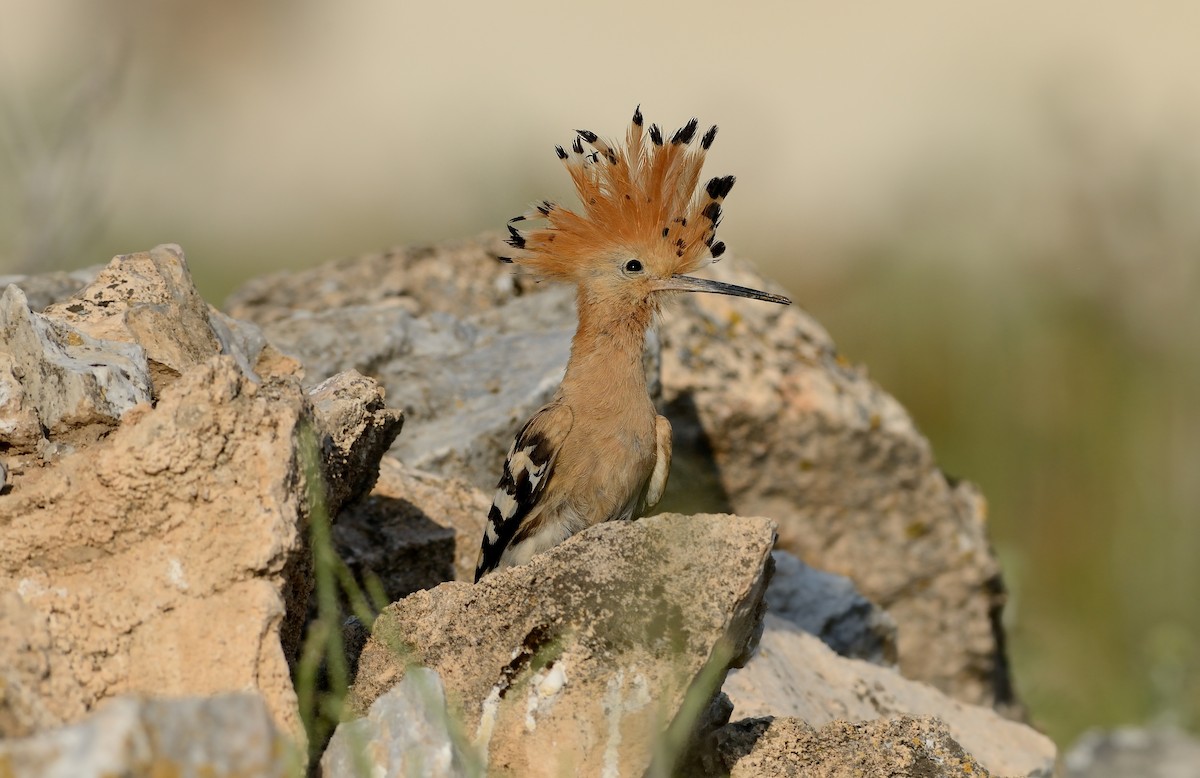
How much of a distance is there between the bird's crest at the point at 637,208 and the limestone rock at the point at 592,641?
2120 millimetres

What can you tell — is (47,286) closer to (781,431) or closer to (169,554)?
(169,554)

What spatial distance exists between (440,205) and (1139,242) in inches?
184

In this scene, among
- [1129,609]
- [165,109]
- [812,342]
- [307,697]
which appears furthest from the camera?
[165,109]

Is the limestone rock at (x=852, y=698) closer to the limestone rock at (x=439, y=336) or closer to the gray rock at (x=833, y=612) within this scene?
the gray rock at (x=833, y=612)

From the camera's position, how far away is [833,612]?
5.14m

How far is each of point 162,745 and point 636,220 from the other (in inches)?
130

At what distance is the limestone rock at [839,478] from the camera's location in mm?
5652

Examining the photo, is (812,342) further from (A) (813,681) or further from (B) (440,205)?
(B) (440,205)

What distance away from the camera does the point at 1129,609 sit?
7.55m

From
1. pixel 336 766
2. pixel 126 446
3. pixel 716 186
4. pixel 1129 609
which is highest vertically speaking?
pixel 716 186

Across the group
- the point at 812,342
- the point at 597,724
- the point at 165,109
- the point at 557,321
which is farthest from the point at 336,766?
the point at 165,109

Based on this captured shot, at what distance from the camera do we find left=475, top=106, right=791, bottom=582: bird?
4.39m

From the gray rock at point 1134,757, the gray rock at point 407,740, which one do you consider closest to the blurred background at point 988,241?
the gray rock at point 1134,757

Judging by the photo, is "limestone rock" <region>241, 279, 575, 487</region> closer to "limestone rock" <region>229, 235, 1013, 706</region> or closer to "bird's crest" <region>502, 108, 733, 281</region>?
"limestone rock" <region>229, 235, 1013, 706</region>
